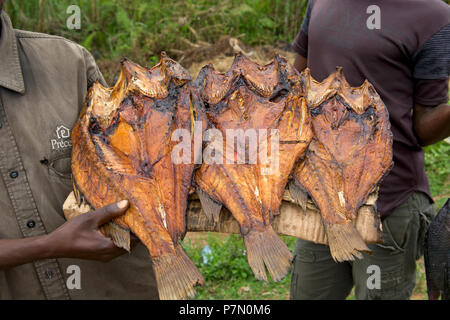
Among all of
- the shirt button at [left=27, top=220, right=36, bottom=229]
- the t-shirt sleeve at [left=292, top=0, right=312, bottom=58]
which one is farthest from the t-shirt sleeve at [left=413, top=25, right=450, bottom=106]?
the shirt button at [left=27, top=220, right=36, bottom=229]

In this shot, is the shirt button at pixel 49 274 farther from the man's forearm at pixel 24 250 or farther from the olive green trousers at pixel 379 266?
the olive green trousers at pixel 379 266

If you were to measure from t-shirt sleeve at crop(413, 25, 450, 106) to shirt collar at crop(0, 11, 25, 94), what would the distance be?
234cm

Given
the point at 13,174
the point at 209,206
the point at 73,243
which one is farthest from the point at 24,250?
the point at 209,206

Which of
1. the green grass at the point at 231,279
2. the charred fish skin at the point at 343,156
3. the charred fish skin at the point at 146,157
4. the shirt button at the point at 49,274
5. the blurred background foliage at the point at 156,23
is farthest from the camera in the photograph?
the blurred background foliage at the point at 156,23

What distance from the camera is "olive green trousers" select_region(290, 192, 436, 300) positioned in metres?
3.03

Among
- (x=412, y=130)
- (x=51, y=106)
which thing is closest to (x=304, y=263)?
(x=412, y=130)

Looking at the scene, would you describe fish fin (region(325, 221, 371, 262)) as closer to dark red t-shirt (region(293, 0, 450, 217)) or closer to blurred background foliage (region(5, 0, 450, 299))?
dark red t-shirt (region(293, 0, 450, 217))

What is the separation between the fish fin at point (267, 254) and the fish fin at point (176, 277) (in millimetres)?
242

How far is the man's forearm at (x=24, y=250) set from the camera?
2.03 metres

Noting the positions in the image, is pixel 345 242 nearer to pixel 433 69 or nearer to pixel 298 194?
pixel 298 194

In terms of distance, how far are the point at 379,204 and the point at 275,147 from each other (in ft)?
3.87

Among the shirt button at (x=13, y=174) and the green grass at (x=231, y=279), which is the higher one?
the shirt button at (x=13, y=174)

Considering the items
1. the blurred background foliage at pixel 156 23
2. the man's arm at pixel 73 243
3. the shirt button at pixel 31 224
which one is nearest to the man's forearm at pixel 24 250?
the man's arm at pixel 73 243

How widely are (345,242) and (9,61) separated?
1880 millimetres
